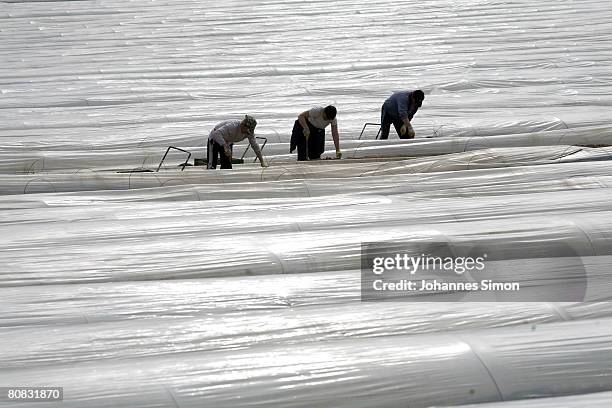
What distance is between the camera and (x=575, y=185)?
5199 mm

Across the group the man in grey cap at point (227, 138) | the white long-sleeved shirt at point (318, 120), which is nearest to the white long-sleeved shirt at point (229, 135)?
the man in grey cap at point (227, 138)

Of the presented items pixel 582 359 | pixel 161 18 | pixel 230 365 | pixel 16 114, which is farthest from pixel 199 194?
pixel 161 18

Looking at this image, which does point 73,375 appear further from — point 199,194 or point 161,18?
point 161,18

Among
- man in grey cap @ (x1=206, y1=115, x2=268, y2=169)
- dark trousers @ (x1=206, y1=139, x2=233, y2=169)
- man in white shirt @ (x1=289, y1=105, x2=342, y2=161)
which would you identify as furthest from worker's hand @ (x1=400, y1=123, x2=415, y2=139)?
dark trousers @ (x1=206, y1=139, x2=233, y2=169)

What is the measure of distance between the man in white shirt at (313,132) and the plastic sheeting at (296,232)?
8.9 inches

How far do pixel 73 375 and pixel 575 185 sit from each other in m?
3.22

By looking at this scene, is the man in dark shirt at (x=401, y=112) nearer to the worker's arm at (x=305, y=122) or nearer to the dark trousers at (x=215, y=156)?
the worker's arm at (x=305, y=122)

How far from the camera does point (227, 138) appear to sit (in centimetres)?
675

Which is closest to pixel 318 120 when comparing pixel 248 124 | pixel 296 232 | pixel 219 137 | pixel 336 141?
pixel 336 141

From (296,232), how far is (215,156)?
255cm

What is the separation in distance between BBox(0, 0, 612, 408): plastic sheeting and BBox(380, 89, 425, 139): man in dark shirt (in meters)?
0.32

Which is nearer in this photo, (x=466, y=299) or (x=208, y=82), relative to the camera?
(x=466, y=299)

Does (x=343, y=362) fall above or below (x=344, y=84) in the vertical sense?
below

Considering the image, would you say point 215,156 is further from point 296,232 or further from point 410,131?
point 296,232
